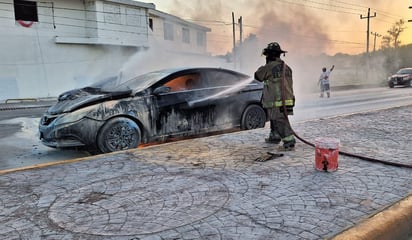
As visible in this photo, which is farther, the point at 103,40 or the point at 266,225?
the point at 103,40

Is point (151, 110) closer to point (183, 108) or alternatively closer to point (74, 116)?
point (183, 108)

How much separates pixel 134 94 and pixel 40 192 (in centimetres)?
229

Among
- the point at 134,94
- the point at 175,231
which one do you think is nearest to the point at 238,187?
the point at 175,231

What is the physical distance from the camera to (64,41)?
20406 millimetres

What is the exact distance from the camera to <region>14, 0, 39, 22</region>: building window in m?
19.1

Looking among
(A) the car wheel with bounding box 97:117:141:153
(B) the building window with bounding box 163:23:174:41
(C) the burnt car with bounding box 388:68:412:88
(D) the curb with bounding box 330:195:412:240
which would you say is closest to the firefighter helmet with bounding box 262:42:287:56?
(A) the car wheel with bounding box 97:117:141:153

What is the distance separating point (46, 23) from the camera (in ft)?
65.9

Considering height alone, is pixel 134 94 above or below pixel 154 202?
above

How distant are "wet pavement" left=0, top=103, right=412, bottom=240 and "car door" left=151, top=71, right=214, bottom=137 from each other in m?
0.69

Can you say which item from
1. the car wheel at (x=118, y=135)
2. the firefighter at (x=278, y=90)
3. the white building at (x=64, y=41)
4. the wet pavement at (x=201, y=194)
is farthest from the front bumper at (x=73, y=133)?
the white building at (x=64, y=41)

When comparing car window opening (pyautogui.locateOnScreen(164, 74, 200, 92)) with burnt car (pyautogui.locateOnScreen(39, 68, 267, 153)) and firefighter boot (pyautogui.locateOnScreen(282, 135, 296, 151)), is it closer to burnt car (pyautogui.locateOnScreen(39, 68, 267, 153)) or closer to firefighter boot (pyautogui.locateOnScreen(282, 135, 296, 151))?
burnt car (pyautogui.locateOnScreen(39, 68, 267, 153))

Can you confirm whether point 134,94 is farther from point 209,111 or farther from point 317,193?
point 317,193

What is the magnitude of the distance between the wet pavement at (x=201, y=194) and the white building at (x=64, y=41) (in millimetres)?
15855

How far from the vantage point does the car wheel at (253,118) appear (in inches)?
261
